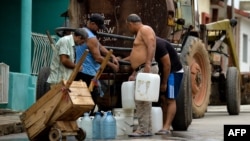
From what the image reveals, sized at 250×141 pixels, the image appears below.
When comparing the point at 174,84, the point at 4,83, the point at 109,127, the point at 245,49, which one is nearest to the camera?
the point at 109,127

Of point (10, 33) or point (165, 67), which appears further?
point (10, 33)

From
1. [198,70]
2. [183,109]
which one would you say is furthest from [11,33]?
[183,109]

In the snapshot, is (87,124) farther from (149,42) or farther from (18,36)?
A: (18,36)

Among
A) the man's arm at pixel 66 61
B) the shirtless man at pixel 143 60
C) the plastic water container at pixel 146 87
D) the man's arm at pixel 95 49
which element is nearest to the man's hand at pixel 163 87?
the shirtless man at pixel 143 60

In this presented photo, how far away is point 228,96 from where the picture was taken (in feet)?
55.5

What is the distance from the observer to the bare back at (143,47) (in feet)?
35.3

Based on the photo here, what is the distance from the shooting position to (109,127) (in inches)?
415

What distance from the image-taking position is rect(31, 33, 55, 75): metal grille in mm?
17766

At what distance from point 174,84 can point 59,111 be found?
2701mm

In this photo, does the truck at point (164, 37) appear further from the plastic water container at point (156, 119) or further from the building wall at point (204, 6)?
the building wall at point (204, 6)

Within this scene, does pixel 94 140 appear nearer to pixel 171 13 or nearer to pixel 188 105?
pixel 188 105

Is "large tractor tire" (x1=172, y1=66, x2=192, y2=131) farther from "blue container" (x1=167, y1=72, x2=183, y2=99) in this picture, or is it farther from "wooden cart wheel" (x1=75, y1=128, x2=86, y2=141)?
"wooden cart wheel" (x1=75, y1=128, x2=86, y2=141)

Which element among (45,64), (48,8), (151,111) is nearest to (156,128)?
(151,111)

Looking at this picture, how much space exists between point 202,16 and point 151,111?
26157 mm
